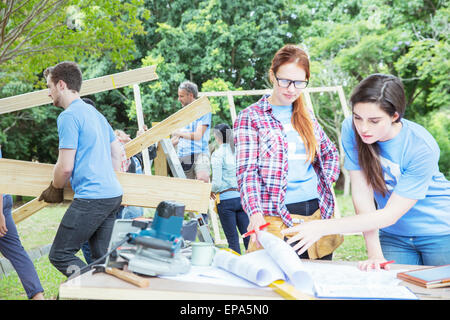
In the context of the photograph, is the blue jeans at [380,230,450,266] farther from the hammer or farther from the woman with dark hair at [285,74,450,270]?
the hammer

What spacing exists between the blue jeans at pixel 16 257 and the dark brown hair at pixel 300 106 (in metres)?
2.14

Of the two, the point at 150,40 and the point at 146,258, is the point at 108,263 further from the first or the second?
the point at 150,40

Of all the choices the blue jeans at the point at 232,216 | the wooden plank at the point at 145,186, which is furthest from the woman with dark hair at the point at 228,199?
the wooden plank at the point at 145,186

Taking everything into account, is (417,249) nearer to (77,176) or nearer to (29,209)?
(77,176)

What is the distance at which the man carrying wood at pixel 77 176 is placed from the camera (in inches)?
93.0

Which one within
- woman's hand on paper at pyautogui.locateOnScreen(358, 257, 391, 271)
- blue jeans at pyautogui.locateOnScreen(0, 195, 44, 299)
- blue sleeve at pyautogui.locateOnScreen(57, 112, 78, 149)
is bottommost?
blue jeans at pyautogui.locateOnScreen(0, 195, 44, 299)

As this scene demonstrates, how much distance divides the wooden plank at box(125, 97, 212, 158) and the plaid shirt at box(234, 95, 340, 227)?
979mm

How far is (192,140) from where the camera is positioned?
448 cm

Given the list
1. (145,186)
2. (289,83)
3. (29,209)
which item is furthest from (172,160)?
(289,83)

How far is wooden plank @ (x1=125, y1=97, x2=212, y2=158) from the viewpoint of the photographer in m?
2.97

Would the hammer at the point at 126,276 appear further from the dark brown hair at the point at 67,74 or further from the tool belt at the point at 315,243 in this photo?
the dark brown hair at the point at 67,74

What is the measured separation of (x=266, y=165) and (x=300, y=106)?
36 cm

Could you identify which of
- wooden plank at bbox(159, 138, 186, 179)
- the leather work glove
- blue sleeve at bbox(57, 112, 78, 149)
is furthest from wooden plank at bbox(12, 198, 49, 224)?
wooden plank at bbox(159, 138, 186, 179)
